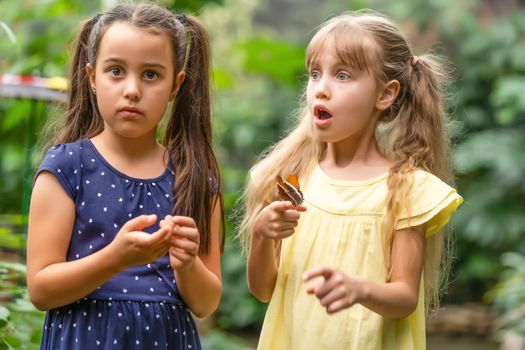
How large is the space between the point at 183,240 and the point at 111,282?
241mm

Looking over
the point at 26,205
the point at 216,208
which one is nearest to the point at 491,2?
the point at 26,205

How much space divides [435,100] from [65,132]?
0.97m

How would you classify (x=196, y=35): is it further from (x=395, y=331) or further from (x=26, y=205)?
(x=26, y=205)

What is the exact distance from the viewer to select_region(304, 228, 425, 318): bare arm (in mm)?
2135

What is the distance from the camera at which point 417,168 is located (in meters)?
2.51

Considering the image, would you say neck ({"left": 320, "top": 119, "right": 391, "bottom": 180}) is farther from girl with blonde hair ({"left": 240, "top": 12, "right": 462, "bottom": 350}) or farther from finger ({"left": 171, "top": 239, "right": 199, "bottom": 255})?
finger ({"left": 171, "top": 239, "right": 199, "bottom": 255})

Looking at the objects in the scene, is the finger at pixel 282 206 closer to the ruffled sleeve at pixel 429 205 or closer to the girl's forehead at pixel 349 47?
the ruffled sleeve at pixel 429 205

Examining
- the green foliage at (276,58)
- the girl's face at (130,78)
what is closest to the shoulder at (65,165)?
the girl's face at (130,78)

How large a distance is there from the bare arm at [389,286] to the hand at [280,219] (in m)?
0.21

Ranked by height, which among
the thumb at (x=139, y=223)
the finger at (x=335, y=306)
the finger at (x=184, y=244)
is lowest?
the finger at (x=335, y=306)

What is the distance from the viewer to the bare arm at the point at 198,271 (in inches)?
84.0

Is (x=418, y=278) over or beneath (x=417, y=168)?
beneath

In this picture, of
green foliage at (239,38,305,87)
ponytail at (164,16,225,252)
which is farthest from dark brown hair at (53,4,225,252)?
green foliage at (239,38,305,87)

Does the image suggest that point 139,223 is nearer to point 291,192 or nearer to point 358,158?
point 291,192
